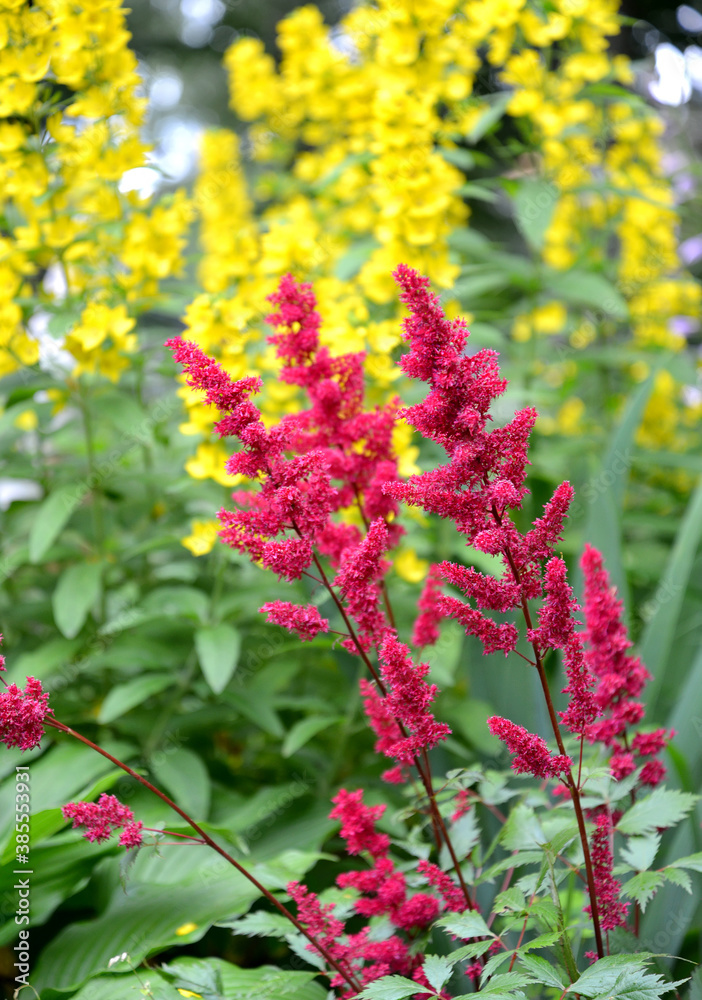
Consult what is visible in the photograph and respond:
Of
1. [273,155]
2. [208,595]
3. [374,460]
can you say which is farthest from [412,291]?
[273,155]

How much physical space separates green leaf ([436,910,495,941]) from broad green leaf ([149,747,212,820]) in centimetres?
91

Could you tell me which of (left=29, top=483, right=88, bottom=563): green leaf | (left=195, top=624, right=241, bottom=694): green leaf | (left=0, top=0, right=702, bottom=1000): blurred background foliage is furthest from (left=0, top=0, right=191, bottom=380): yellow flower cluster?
(left=195, top=624, right=241, bottom=694): green leaf

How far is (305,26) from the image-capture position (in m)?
3.19

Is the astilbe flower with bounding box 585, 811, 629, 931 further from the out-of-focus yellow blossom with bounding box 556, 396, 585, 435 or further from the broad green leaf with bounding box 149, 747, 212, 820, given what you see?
the out-of-focus yellow blossom with bounding box 556, 396, 585, 435

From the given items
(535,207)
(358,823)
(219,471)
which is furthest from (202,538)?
(535,207)

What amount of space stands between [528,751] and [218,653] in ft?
Result: 3.39

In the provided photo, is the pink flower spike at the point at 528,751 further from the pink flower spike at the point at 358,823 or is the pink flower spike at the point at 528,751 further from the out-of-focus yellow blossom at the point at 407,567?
the out-of-focus yellow blossom at the point at 407,567

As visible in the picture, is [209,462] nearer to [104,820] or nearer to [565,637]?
[104,820]

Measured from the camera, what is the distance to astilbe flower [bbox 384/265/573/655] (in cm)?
83

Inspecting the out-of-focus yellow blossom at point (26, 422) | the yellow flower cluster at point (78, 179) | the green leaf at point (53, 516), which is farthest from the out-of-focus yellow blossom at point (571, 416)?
the green leaf at point (53, 516)

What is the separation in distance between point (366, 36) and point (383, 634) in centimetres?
261

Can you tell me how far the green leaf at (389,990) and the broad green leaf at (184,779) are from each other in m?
0.94

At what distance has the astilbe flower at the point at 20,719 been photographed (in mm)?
823

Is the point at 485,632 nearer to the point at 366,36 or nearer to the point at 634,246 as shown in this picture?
the point at 366,36
